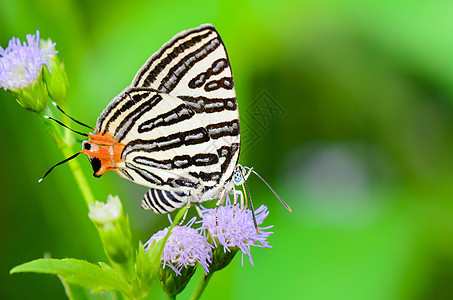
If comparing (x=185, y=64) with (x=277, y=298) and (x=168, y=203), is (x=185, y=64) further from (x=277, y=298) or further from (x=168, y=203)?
(x=277, y=298)

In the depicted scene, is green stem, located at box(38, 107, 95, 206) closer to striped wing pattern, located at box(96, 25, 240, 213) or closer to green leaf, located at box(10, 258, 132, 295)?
striped wing pattern, located at box(96, 25, 240, 213)

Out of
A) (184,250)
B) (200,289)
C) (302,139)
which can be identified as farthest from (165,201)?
(302,139)

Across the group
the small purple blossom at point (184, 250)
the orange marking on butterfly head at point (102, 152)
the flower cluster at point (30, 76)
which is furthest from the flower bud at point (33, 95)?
the small purple blossom at point (184, 250)

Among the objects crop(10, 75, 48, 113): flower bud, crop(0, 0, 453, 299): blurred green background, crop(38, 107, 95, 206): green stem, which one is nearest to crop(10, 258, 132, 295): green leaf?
crop(38, 107, 95, 206): green stem

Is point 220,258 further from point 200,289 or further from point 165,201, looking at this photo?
point 165,201

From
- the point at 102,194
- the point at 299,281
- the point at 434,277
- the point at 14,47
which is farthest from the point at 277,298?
the point at 14,47

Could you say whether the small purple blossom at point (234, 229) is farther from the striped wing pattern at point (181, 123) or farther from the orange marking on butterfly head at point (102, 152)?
the orange marking on butterfly head at point (102, 152)

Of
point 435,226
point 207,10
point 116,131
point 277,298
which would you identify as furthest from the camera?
point 207,10

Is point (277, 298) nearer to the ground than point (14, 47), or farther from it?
nearer to the ground
